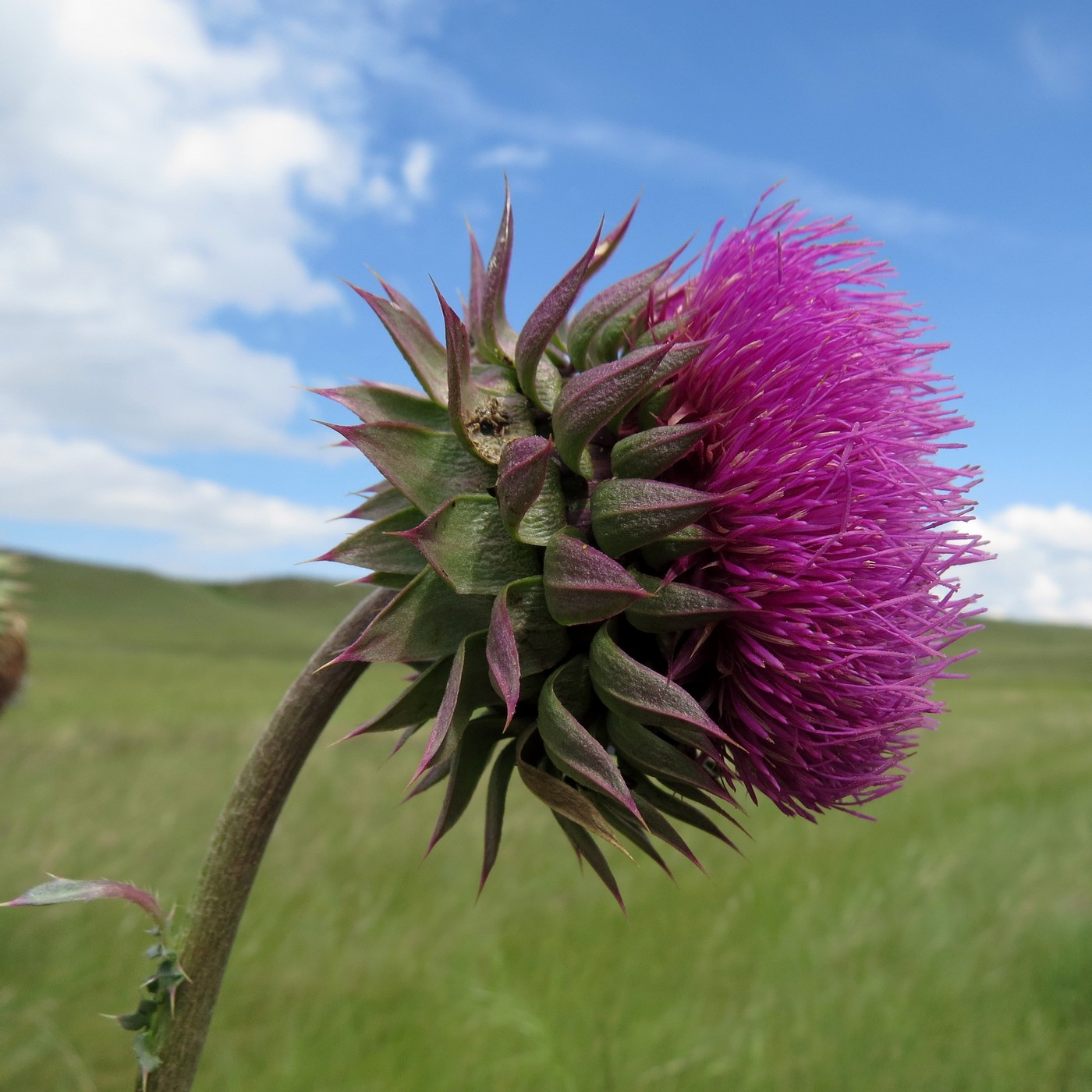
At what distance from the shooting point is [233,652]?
52469 mm

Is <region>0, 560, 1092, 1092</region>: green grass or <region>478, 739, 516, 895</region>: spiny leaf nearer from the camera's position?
<region>478, 739, 516, 895</region>: spiny leaf

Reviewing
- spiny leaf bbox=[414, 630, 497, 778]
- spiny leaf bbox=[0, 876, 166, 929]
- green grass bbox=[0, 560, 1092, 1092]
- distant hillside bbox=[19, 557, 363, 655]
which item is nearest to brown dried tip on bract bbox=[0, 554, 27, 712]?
green grass bbox=[0, 560, 1092, 1092]

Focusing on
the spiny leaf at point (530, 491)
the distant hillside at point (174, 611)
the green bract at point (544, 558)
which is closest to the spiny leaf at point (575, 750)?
the green bract at point (544, 558)

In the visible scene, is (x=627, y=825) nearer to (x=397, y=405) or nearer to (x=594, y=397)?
(x=594, y=397)

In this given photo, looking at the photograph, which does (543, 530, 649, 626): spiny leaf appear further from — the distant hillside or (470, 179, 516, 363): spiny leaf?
the distant hillside

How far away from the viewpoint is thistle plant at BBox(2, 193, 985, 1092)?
1.92m

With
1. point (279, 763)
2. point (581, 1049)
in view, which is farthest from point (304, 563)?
point (581, 1049)

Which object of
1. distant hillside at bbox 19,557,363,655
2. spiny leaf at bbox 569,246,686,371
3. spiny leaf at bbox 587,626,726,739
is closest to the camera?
spiny leaf at bbox 587,626,726,739

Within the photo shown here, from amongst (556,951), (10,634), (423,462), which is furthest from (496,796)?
(10,634)

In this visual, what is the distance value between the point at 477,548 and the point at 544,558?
0.15 metres

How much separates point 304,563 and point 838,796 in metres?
1.44

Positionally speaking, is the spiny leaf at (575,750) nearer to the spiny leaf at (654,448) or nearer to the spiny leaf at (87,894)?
the spiny leaf at (654,448)

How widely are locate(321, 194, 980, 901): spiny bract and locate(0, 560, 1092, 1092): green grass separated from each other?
128 inches

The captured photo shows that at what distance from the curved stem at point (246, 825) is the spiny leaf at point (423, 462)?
28 cm
